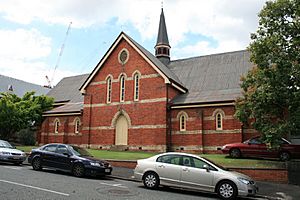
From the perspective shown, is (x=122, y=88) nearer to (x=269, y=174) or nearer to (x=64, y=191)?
(x=269, y=174)

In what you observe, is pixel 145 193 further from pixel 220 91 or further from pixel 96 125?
pixel 96 125

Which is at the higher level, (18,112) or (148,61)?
(148,61)

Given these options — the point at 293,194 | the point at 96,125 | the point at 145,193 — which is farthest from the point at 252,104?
the point at 96,125

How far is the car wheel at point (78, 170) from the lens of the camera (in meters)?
13.7

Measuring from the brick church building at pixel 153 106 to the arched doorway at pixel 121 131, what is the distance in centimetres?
9

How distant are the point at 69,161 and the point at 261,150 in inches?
437

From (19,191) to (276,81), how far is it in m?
12.0

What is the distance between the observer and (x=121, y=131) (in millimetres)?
27859

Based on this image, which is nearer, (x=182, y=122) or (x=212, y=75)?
Result: (x=182, y=122)

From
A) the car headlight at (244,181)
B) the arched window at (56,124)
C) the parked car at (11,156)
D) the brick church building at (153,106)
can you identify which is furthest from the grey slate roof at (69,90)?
the car headlight at (244,181)

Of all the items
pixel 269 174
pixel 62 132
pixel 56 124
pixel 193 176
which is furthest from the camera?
pixel 56 124

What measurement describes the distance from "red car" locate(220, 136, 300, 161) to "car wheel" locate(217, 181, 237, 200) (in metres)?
7.13

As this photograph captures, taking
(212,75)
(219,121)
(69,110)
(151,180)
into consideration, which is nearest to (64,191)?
(151,180)

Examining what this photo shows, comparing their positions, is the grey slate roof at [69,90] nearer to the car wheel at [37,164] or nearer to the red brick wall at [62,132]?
the red brick wall at [62,132]
